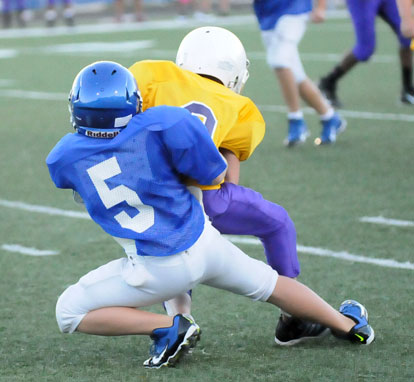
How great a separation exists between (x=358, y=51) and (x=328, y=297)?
4.70m

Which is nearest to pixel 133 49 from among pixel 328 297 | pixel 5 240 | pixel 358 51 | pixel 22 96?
pixel 22 96

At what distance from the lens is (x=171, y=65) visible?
131 inches

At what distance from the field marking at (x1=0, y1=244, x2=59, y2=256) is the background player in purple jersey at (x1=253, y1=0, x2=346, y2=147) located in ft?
9.32

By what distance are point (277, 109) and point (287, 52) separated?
2.03 meters

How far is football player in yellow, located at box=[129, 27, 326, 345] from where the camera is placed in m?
3.29

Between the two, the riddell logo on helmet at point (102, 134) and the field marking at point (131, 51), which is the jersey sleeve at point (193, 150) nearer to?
the riddell logo on helmet at point (102, 134)

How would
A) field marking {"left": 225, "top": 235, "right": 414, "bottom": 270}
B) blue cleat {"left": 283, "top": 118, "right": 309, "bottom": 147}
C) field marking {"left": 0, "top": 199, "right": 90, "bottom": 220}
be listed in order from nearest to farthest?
1. field marking {"left": 225, "top": 235, "right": 414, "bottom": 270}
2. field marking {"left": 0, "top": 199, "right": 90, "bottom": 220}
3. blue cleat {"left": 283, "top": 118, "right": 309, "bottom": 147}

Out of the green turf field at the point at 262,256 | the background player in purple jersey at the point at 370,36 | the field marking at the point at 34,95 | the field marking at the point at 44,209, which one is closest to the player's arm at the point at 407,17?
the green turf field at the point at 262,256

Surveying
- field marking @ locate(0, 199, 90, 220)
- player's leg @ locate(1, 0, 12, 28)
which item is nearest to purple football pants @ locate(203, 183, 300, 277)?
field marking @ locate(0, 199, 90, 220)

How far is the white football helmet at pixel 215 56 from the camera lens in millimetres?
3434

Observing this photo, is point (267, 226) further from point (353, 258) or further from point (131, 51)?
point (131, 51)

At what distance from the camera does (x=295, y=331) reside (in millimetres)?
3461

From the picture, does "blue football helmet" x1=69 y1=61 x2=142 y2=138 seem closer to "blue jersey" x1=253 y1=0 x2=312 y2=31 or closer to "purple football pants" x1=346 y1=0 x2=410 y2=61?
"blue jersey" x1=253 y1=0 x2=312 y2=31

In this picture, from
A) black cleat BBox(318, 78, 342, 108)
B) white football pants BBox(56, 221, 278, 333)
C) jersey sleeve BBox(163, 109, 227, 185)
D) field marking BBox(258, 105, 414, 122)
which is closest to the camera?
jersey sleeve BBox(163, 109, 227, 185)
